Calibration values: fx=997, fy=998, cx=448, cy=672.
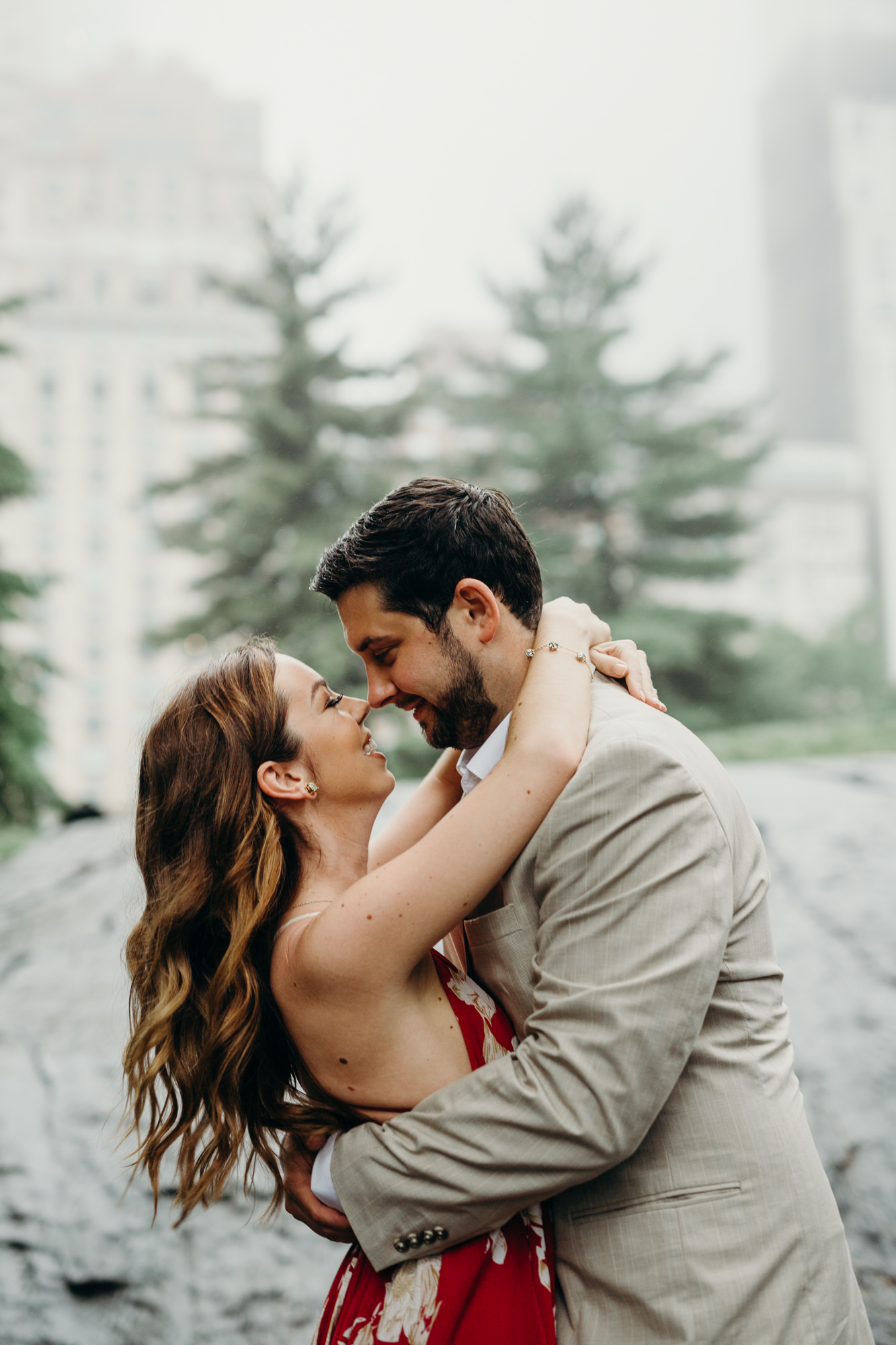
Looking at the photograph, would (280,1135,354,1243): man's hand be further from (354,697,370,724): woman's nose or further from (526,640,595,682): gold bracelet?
(526,640,595,682): gold bracelet

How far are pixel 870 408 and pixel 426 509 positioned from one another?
2266 inches

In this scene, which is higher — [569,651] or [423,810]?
[569,651]

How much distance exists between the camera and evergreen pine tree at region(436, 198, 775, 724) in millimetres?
15219

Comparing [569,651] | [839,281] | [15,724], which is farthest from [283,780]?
[839,281]

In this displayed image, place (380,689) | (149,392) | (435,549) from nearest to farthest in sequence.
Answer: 1. (435,549)
2. (380,689)
3. (149,392)

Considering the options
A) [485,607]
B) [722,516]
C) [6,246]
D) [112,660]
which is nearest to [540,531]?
[722,516]

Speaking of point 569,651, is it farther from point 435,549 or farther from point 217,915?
point 217,915

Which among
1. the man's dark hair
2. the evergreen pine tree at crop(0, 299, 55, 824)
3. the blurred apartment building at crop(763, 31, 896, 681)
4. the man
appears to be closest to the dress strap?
the man

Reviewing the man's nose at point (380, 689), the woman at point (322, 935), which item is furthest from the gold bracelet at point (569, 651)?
the man's nose at point (380, 689)

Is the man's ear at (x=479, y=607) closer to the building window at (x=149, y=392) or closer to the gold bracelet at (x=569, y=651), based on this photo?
the gold bracelet at (x=569, y=651)

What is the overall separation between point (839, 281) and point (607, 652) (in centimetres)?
6726

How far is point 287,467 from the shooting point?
14.5 metres

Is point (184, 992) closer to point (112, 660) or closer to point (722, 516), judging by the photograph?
point (722, 516)

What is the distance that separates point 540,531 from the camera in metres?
14.9
